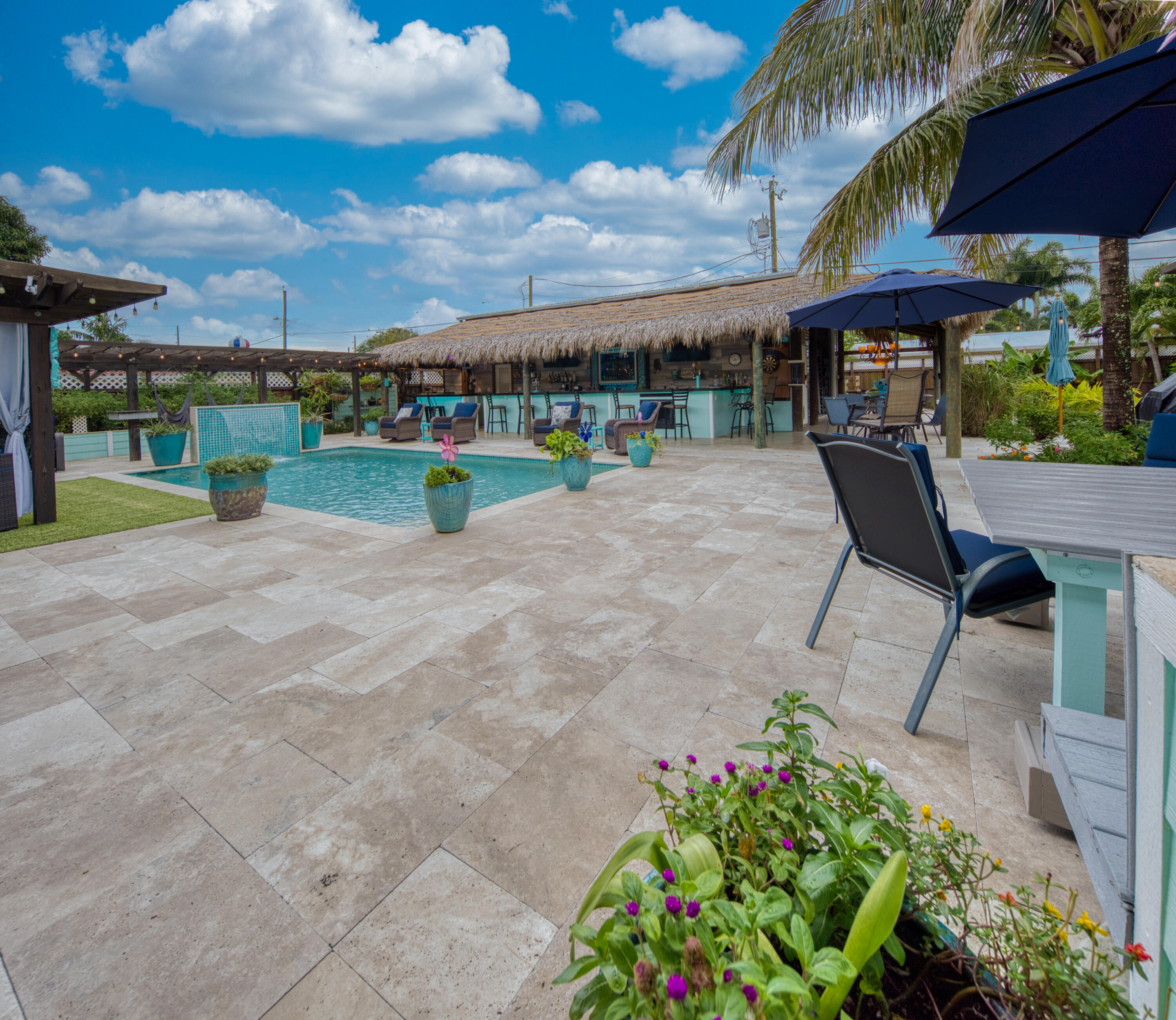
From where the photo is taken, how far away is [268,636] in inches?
112

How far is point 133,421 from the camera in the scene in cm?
1116

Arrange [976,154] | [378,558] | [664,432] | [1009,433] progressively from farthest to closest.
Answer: [664,432]
[1009,433]
[378,558]
[976,154]

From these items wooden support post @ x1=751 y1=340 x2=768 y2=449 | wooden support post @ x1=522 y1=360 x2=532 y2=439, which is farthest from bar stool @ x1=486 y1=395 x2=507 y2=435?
wooden support post @ x1=751 y1=340 x2=768 y2=449

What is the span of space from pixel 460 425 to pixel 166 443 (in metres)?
5.27

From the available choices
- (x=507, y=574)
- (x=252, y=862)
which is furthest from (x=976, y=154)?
(x=252, y=862)

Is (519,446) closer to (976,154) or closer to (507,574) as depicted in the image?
(507,574)

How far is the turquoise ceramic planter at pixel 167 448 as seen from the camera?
9.84 meters

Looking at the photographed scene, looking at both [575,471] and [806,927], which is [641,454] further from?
[806,927]

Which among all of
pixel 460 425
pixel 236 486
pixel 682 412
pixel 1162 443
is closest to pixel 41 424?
pixel 236 486

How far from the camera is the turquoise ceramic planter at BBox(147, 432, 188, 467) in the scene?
9.84 meters

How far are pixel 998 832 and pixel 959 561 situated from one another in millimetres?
865

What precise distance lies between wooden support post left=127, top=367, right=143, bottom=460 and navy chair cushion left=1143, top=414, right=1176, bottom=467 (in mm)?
14091

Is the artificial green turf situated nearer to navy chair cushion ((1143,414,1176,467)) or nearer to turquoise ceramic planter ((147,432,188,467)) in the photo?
turquoise ceramic planter ((147,432,188,467))

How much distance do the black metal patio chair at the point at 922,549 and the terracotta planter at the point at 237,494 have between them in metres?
5.21
